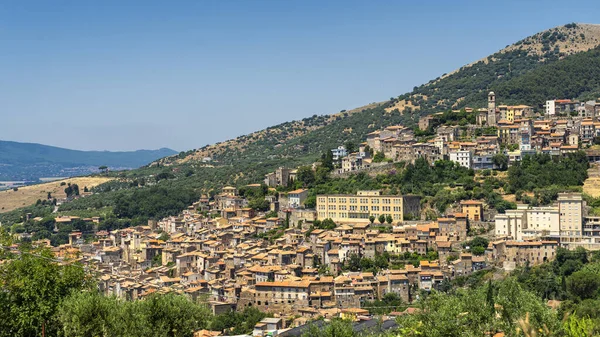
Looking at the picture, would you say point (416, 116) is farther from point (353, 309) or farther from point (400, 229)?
point (353, 309)

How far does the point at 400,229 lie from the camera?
44125 millimetres

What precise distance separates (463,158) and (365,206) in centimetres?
799

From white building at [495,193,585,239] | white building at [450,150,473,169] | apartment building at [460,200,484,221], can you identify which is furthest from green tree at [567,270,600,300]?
white building at [450,150,473,169]

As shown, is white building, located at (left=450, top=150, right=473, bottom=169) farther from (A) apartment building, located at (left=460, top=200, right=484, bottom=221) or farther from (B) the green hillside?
(B) the green hillside

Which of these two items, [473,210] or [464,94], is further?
[464,94]

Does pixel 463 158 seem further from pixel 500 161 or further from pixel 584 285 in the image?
pixel 584 285

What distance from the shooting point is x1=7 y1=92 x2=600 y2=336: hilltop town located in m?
38.7

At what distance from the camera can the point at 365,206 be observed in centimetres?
4766

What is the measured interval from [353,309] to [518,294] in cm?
1378

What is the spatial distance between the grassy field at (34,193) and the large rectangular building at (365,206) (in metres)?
50.0

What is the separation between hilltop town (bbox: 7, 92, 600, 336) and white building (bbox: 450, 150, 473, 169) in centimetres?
6

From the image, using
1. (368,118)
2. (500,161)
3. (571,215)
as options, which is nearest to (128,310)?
(571,215)

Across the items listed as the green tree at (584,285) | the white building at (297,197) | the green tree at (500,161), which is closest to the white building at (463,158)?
the green tree at (500,161)

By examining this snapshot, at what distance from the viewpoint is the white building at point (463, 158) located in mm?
50844
